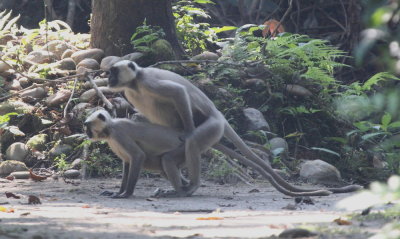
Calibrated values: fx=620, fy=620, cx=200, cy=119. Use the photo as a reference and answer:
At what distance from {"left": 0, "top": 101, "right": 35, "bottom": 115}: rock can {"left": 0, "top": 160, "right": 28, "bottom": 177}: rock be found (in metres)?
1.08

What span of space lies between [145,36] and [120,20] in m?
0.70

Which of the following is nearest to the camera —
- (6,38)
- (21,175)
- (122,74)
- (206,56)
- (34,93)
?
(122,74)

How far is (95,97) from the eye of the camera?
28.1 feet

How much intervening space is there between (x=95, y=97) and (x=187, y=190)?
2.89 meters

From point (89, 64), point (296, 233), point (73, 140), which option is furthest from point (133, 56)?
point (296, 233)

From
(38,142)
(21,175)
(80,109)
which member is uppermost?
(80,109)

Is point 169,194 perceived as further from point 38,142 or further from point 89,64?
point 89,64

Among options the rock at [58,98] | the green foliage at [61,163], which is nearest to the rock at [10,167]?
the green foliage at [61,163]

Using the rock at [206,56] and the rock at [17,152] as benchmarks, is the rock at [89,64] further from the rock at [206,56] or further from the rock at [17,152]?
the rock at [17,152]

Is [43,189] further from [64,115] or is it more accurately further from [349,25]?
[349,25]

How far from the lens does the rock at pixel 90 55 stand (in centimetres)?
938

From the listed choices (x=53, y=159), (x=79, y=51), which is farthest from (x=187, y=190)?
(x=79, y=51)

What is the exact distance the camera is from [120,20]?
9.45 metres

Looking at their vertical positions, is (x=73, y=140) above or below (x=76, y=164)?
above
